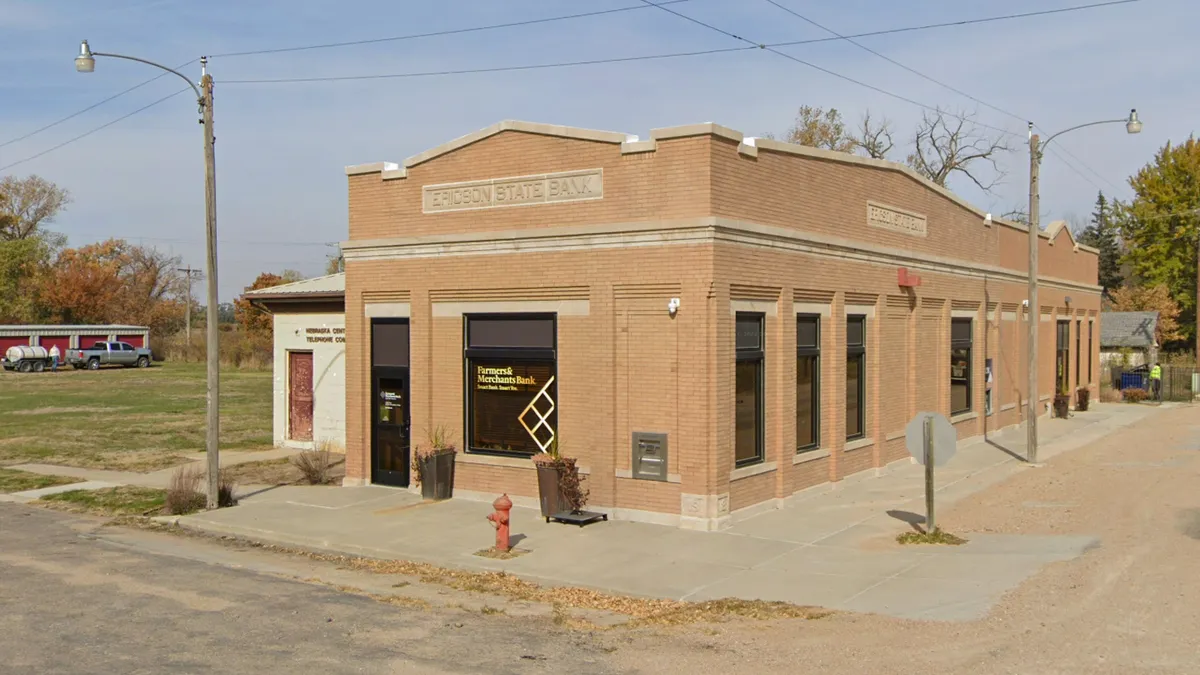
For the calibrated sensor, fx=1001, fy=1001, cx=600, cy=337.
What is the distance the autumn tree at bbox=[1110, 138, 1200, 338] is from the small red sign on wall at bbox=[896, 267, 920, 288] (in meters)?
47.7

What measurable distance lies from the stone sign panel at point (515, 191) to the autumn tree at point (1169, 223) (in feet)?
183

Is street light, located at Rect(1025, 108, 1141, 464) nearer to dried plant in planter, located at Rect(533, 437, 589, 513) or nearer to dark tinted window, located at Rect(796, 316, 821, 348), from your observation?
dark tinted window, located at Rect(796, 316, 821, 348)

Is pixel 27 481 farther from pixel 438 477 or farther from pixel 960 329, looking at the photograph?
pixel 960 329

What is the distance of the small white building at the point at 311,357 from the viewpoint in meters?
23.8

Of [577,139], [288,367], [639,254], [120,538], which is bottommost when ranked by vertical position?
[120,538]

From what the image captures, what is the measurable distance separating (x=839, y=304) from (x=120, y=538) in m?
12.7

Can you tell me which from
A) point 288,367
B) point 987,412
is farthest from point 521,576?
point 987,412

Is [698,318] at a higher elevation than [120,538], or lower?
higher

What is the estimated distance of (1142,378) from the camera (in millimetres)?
41562

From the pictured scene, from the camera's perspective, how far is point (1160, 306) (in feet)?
199

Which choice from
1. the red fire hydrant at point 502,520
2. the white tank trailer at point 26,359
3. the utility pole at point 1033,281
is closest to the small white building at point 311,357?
the red fire hydrant at point 502,520

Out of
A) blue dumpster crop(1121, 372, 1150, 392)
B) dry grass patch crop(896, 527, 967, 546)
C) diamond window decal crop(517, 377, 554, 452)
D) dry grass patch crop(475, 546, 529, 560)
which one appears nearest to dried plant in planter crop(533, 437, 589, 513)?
diamond window decal crop(517, 377, 554, 452)

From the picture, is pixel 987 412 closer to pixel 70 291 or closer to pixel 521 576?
pixel 521 576

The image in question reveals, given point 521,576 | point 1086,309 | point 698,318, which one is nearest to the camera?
point 521,576
